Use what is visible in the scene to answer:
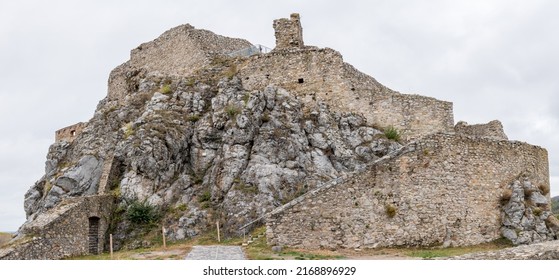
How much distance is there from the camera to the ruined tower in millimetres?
30453

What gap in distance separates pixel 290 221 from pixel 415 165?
15.3 ft

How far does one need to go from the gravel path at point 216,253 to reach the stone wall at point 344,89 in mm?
11424

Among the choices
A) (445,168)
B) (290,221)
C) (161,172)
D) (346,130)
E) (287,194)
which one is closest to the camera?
(290,221)

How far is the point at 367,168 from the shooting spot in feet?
61.8

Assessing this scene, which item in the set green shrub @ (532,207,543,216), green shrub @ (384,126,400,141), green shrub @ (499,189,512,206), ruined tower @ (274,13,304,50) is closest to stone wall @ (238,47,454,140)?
green shrub @ (384,126,400,141)

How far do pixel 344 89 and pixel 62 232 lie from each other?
14.8 meters

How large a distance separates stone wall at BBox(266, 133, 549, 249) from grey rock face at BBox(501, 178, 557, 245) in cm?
35

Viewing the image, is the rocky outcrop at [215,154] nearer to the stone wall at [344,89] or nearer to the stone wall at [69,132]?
the stone wall at [344,89]

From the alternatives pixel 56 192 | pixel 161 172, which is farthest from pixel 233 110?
pixel 56 192

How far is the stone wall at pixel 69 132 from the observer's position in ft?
108

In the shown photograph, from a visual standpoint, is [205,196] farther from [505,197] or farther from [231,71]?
[505,197]

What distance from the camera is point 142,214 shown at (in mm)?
23641

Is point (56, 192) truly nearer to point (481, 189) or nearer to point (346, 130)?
point (346, 130)

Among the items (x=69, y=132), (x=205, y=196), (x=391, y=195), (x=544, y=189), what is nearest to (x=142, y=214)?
(x=205, y=196)
